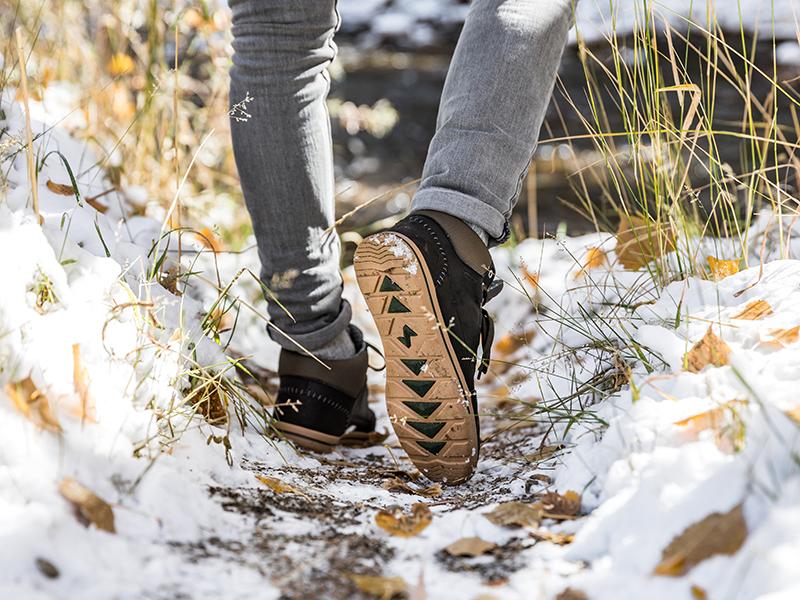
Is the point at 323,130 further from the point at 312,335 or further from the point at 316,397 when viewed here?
the point at 316,397

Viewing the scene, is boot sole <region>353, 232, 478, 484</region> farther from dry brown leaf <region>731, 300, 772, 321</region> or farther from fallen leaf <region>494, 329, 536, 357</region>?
fallen leaf <region>494, 329, 536, 357</region>

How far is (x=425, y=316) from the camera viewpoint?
1.08 meters

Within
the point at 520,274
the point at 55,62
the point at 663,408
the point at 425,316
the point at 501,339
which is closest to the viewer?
the point at 663,408

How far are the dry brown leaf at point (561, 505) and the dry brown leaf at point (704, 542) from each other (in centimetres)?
16

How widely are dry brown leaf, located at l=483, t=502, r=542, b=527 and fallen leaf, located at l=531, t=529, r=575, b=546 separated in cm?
2

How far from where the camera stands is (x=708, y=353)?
0.99 metres

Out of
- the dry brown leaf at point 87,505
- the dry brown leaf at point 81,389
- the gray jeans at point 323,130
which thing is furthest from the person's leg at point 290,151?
the dry brown leaf at point 87,505

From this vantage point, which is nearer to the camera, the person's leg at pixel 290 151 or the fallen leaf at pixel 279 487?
the fallen leaf at pixel 279 487

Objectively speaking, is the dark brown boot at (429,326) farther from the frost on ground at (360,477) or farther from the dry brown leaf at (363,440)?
the dry brown leaf at (363,440)

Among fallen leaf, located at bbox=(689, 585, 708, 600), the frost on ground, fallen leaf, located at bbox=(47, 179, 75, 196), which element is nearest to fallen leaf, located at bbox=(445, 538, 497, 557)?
the frost on ground

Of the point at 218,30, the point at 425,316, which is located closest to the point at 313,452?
the point at 425,316

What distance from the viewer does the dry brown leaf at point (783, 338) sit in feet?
3.27

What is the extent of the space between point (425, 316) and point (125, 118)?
1538 mm

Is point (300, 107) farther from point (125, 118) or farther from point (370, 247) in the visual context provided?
point (125, 118)
